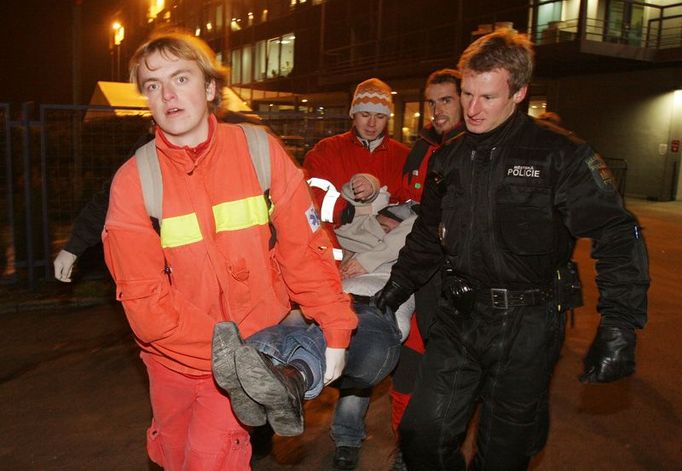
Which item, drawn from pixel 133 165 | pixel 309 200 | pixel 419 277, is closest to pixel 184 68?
pixel 133 165

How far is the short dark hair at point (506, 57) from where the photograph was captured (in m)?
2.95

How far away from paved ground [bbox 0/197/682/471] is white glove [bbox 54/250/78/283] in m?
1.16

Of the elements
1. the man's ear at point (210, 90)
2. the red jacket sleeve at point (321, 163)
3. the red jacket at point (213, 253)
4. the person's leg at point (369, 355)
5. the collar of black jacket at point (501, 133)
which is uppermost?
the man's ear at point (210, 90)

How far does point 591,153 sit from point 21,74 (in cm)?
3670

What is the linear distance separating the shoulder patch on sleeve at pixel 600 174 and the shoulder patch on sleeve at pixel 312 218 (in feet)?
3.84

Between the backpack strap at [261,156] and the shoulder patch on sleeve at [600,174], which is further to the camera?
the shoulder patch on sleeve at [600,174]

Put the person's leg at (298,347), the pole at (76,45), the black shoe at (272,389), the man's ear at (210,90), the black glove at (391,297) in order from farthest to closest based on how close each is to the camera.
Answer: the pole at (76,45) < the black glove at (391,297) < the man's ear at (210,90) < the person's leg at (298,347) < the black shoe at (272,389)

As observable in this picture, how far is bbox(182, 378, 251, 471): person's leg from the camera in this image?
2.43 m

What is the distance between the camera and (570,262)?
10.2ft

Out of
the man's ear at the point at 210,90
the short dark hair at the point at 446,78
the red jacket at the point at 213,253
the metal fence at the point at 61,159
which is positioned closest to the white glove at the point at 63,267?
the red jacket at the point at 213,253

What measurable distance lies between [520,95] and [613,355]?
1221 mm

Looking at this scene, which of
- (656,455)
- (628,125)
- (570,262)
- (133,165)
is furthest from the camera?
(628,125)

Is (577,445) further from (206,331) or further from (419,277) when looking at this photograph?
(206,331)

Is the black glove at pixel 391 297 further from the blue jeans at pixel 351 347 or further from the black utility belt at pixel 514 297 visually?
the black utility belt at pixel 514 297
